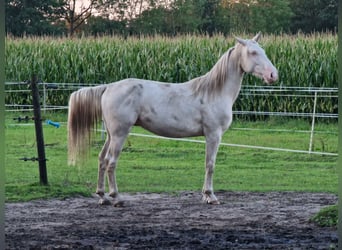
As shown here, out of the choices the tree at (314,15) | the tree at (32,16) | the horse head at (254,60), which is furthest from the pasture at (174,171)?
the tree at (314,15)

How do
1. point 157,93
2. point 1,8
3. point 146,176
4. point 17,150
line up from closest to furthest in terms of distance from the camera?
1. point 1,8
2. point 157,93
3. point 146,176
4. point 17,150

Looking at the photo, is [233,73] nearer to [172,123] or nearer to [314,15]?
[172,123]

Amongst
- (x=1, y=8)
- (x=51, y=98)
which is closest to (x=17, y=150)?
(x=51, y=98)

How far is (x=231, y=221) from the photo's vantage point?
6312mm

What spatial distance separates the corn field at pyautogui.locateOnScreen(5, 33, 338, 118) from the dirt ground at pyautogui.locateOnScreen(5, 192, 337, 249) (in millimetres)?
A: 9351

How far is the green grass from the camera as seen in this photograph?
350 inches

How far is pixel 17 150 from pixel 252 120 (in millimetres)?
6271

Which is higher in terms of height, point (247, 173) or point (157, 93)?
point (157, 93)

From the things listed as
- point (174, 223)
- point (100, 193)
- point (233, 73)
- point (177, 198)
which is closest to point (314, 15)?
point (233, 73)

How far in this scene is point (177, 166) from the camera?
10977 mm

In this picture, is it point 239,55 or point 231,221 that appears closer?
point 231,221

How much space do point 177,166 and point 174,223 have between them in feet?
15.9

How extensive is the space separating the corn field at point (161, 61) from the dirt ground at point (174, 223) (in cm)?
935

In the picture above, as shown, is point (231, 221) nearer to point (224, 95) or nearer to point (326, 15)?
point (224, 95)
